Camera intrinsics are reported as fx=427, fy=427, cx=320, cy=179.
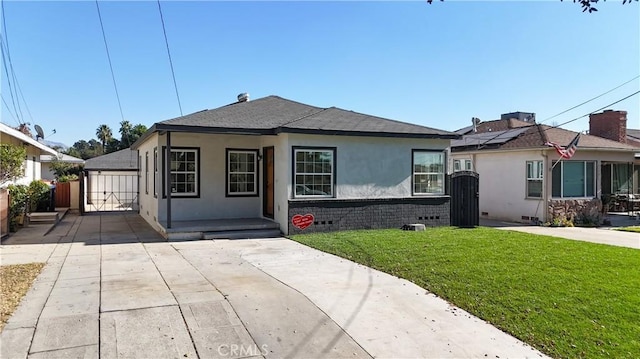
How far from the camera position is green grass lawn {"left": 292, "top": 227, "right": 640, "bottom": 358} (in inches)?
178

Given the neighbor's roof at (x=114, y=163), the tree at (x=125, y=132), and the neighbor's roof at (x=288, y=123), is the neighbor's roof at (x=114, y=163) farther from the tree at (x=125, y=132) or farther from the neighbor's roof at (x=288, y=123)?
the tree at (x=125, y=132)

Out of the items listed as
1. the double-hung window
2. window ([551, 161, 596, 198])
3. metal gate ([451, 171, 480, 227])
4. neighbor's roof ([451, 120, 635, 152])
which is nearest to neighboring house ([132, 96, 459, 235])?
metal gate ([451, 171, 480, 227])

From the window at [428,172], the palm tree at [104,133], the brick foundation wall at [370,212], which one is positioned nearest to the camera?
the brick foundation wall at [370,212]

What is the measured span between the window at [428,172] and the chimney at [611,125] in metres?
11.9

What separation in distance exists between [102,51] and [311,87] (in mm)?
8298

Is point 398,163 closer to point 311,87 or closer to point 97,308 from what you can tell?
point 311,87

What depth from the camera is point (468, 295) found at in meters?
5.77

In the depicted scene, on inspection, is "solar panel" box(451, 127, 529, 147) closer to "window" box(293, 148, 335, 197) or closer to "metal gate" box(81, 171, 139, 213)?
Answer: "window" box(293, 148, 335, 197)

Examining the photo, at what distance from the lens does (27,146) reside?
1617 cm

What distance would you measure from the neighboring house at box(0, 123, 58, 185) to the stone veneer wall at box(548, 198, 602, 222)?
685 inches

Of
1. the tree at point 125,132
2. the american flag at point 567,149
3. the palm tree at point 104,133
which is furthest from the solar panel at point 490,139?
the palm tree at point 104,133

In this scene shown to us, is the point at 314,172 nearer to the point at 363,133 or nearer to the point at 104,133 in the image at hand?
the point at 363,133

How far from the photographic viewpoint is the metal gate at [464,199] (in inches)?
533

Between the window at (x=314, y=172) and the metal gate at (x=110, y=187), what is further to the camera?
the metal gate at (x=110, y=187)
